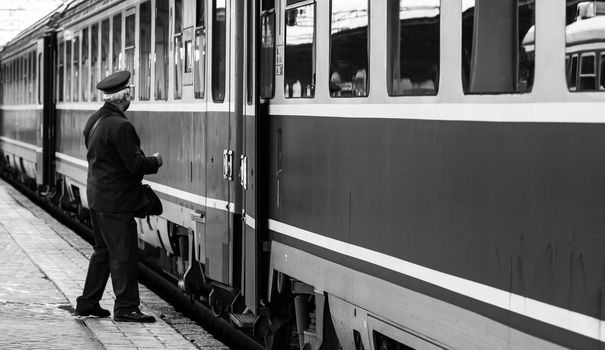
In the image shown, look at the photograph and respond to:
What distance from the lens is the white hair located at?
10.0 metres

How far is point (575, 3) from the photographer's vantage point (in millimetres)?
4500

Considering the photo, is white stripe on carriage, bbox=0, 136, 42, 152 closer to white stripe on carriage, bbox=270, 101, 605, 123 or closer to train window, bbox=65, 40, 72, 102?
train window, bbox=65, 40, 72, 102

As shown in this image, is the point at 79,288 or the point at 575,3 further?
the point at 79,288

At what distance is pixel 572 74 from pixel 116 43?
11.2 meters

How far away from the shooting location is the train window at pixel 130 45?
14.0m

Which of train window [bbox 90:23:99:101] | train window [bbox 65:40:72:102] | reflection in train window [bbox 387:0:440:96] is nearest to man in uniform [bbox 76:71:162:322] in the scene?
reflection in train window [bbox 387:0:440:96]

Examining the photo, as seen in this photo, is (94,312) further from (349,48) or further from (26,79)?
(26,79)

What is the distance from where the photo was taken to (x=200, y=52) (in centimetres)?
1049

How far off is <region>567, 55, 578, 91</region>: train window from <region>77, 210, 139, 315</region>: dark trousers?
19.3 feet

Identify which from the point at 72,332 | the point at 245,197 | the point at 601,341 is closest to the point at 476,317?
the point at 601,341

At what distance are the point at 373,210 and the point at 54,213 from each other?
20.2m

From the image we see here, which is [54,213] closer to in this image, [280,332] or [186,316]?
[186,316]

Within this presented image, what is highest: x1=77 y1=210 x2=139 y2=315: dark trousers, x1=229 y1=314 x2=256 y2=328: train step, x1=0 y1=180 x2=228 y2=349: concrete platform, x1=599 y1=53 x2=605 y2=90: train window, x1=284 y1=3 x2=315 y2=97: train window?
x1=284 y1=3 x2=315 y2=97: train window

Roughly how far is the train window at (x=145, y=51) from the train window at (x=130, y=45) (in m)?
0.46
